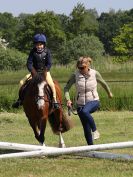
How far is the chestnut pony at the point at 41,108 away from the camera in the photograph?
428 inches

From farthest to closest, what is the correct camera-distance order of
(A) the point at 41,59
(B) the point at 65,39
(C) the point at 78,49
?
(B) the point at 65,39 < (C) the point at 78,49 < (A) the point at 41,59

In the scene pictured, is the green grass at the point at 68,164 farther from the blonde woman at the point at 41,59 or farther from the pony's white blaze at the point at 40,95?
the blonde woman at the point at 41,59

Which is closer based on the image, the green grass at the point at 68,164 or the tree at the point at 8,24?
the green grass at the point at 68,164

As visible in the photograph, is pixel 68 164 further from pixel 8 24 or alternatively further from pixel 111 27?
pixel 8 24

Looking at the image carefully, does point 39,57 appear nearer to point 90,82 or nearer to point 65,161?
point 90,82

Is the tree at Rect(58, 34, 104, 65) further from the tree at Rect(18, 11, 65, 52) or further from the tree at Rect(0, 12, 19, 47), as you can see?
the tree at Rect(0, 12, 19, 47)

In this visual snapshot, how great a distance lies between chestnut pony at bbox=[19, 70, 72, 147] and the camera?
10883mm

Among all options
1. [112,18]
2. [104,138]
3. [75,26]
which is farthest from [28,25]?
[104,138]

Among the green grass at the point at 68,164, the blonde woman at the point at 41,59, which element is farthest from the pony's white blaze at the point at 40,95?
the green grass at the point at 68,164

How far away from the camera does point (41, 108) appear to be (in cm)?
1085

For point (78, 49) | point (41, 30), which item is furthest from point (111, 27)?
point (78, 49)

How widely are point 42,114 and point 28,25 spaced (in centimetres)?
6253

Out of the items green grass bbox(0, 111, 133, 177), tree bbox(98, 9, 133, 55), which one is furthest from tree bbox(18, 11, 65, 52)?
green grass bbox(0, 111, 133, 177)

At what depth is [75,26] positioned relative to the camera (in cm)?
8250
